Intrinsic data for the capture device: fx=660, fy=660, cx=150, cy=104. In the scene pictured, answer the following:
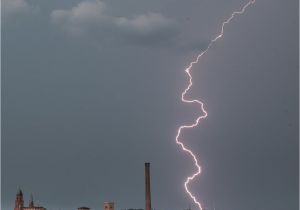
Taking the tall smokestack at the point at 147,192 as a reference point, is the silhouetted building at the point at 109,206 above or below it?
above

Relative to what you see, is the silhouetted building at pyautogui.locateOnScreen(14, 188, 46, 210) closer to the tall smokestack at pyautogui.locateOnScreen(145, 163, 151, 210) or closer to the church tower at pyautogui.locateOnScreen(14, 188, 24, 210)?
the church tower at pyautogui.locateOnScreen(14, 188, 24, 210)

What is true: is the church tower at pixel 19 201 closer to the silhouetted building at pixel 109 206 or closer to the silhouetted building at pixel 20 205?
the silhouetted building at pixel 20 205

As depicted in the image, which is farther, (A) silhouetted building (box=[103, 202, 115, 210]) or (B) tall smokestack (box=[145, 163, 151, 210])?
(A) silhouetted building (box=[103, 202, 115, 210])

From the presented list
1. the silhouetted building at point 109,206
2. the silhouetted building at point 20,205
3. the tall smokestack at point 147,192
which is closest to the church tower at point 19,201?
the silhouetted building at point 20,205

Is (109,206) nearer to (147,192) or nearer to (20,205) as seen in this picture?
(20,205)

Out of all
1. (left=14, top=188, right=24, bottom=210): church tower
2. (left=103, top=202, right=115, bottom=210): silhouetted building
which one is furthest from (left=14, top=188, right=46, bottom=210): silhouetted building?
(left=103, top=202, right=115, bottom=210): silhouetted building

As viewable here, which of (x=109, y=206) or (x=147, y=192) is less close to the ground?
(x=109, y=206)

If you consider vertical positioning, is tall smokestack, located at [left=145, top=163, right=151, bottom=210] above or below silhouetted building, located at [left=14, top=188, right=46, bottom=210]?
below

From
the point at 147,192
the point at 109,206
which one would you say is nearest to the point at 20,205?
the point at 109,206

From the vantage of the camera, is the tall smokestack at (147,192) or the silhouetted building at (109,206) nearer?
the tall smokestack at (147,192)

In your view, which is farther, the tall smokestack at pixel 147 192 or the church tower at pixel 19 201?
the church tower at pixel 19 201

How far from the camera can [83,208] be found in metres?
155

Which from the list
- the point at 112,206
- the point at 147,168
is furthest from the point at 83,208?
the point at 147,168

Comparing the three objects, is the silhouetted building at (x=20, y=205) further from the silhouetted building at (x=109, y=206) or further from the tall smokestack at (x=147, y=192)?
the tall smokestack at (x=147, y=192)
